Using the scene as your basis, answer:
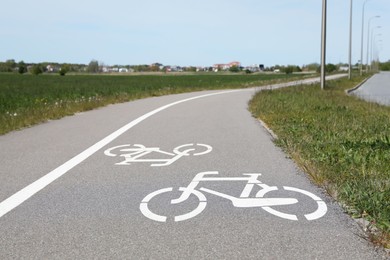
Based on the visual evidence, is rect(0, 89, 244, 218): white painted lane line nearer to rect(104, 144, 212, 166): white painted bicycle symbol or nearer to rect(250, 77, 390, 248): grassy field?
rect(104, 144, 212, 166): white painted bicycle symbol

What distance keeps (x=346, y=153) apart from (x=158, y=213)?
3.77 meters

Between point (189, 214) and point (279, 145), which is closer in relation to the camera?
point (189, 214)

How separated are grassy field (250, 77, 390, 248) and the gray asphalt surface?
7.6 inches

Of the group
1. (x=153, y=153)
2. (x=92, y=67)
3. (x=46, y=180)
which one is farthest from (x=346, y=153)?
(x=92, y=67)

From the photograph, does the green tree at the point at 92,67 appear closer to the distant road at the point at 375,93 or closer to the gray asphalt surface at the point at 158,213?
the distant road at the point at 375,93

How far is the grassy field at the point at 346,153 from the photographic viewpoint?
462 cm

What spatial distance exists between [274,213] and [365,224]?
88 centimetres

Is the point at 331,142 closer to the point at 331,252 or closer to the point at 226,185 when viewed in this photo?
the point at 226,185

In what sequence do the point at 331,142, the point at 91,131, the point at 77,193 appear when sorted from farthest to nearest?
the point at 91,131
the point at 331,142
the point at 77,193

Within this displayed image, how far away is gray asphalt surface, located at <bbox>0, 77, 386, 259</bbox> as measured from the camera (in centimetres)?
371

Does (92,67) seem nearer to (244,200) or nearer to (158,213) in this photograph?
(244,200)

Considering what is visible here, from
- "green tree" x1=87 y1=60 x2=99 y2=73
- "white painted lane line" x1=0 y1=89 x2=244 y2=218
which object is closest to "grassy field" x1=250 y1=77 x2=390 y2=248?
"white painted lane line" x1=0 y1=89 x2=244 y2=218

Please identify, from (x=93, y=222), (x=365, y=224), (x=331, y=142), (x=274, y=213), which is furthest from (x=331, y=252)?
(x=331, y=142)

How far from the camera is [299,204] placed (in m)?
4.96
